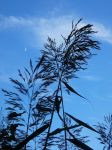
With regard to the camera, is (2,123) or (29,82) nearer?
(2,123)

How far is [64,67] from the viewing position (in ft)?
11.2

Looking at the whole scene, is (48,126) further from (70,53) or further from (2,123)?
(2,123)

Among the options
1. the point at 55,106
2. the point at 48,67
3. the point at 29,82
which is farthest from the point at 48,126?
the point at 29,82

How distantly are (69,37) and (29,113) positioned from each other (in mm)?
3092

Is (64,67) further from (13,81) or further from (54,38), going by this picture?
(13,81)

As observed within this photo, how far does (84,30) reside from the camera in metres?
3.78

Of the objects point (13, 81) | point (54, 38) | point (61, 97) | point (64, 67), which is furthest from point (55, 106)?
point (13, 81)

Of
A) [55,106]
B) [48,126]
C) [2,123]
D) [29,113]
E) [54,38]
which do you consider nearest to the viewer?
[48,126]

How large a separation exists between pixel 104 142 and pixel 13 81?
5.19 m

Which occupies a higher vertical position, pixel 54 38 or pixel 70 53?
pixel 54 38

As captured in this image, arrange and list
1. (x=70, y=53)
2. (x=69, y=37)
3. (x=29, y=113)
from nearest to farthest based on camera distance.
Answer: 1. (x=70, y=53)
2. (x=69, y=37)
3. (x=29, y=113)

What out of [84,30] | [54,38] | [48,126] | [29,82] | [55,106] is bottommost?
[48,126]

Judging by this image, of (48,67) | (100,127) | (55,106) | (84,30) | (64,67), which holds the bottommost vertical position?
(55,106)

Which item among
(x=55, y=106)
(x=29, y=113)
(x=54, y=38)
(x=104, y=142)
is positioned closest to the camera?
(x=55, y=106)
